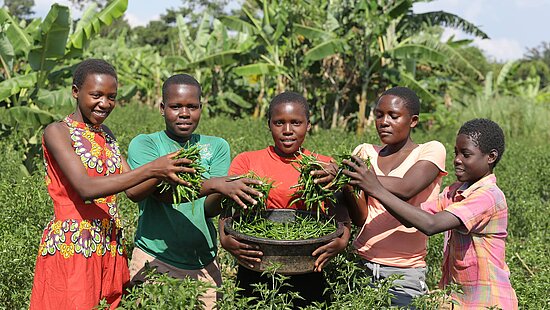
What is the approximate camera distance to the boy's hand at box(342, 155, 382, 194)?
2.41 meters

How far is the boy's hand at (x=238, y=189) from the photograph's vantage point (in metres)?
2.44

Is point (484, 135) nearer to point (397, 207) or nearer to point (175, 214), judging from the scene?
point (397, 207)

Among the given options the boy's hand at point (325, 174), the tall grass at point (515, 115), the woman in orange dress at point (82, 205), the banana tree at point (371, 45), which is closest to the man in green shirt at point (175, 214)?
the woman in orange dress at point (82, 205)

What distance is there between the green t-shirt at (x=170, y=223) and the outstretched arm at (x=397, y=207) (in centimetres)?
81

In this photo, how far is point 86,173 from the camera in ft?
8.16

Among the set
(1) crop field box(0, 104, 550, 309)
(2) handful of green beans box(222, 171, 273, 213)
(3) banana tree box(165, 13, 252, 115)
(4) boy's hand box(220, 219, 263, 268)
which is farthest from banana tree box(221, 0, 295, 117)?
(4) boy's hand box(220, 219, 263, 268)

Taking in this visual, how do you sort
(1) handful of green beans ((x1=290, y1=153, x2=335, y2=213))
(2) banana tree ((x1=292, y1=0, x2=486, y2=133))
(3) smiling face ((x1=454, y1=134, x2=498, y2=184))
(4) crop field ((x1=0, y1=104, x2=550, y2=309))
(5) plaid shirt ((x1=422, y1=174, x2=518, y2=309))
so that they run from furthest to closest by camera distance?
(2) banana tree ((x1=292, y1=0, x2=486, y2=133)) → (3) smiling face ((x1=454, y1=134, x2=498, y2=184)) → (5) plaid shirt ((x1=422, y1=174, x2=518, y2=309)) → (1) handful of green beans ((x1=290, y1=153, x2=335, y2=213)) → (4) crop field ((x1=0, y1=104, x2=550, y2=309))

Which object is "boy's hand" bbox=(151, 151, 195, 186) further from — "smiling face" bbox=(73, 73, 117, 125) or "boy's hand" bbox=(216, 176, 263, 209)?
"smiling face" bbox=(73, 73, 117, 125)

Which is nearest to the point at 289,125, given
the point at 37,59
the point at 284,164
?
the point at 284,164

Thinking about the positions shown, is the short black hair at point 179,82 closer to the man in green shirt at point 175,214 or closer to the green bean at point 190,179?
the man in green shirt at point 175,214

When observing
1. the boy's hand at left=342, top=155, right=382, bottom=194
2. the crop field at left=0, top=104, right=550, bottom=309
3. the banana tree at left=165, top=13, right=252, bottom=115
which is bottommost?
the crop field at left=0, top=104, right=550, bottom=309

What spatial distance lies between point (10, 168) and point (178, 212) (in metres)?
4.19

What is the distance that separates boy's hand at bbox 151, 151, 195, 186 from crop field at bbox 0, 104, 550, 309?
40 cm

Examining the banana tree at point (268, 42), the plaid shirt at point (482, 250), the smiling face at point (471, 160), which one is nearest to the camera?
the plaid shirt at point (482, 250)
